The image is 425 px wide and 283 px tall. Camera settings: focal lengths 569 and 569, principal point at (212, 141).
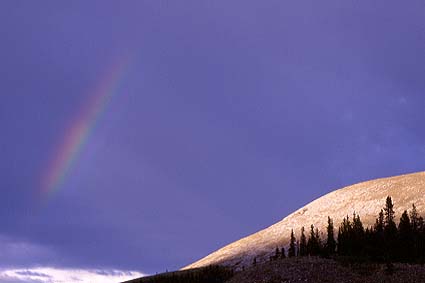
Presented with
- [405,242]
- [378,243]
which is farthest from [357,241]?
[405,242]

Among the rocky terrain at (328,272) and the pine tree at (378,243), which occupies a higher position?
the pine tree at (378,243)

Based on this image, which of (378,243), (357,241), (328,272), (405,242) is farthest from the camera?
(357,241)

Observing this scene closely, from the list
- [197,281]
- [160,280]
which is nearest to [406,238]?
[197,281]

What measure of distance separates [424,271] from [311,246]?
57768 millimetres

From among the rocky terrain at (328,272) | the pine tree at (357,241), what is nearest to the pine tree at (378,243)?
the pine tree at (357,241)

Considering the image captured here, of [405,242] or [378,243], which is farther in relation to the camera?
[378,243]

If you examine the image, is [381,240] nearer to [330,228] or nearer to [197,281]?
[330,228]

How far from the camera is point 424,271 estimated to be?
299 ft

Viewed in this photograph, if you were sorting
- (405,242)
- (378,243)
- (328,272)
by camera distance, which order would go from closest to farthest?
(328,272)
(405,242)
(378,243)

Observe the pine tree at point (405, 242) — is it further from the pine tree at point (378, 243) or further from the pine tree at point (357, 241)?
the pine tree at point (357, 241)

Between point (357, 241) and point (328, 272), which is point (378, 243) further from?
point (328, 272)

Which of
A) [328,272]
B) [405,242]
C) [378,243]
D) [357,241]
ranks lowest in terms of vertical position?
[328,272]

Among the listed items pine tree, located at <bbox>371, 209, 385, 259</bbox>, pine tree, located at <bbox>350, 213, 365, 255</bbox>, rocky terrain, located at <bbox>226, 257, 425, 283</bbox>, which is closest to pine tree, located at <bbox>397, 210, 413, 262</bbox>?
pine tree, located at <bbox>371, 209, 385, 259</bbox>

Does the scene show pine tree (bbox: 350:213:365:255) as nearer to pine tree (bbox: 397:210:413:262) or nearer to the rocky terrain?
pine tree (bbox: 397:210:413:262)
